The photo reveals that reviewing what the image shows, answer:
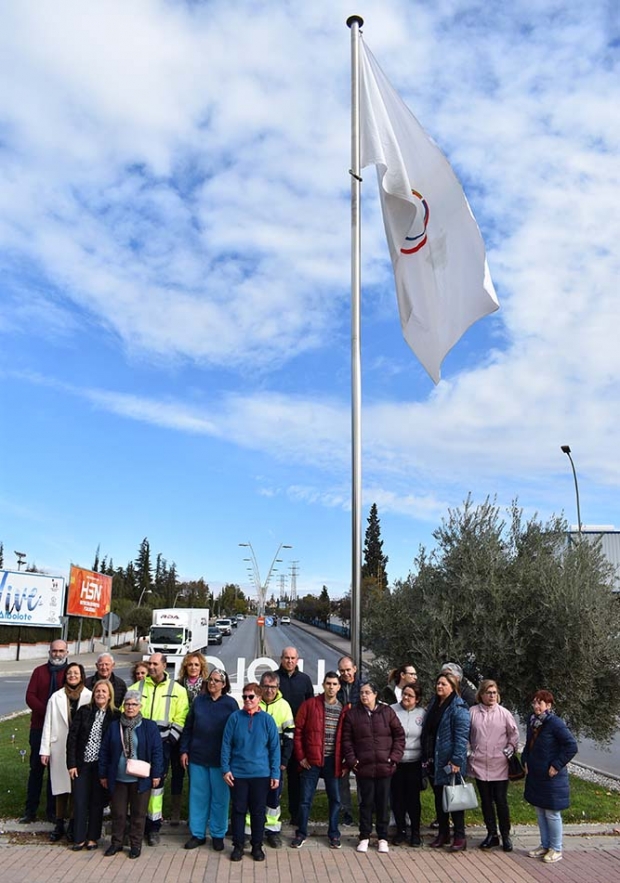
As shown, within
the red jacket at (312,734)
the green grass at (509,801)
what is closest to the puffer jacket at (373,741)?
the red jacket at (312,734)

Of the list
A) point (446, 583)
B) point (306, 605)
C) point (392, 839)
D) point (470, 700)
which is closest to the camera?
point (392, 839)

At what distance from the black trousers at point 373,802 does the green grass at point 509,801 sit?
100 centimetres

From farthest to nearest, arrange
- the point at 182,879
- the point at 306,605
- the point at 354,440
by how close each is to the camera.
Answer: the point at 306,605 → the point at 354,440 → the point at 182,879

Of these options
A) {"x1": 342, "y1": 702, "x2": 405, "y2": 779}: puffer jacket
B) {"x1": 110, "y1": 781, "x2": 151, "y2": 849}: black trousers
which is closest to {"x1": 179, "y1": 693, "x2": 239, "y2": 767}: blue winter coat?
{"x1": 110, "y1": 781, "x2": 151, "y2": 849}: black trousers

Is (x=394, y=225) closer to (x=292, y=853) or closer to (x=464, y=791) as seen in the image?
(x=464, y=791)

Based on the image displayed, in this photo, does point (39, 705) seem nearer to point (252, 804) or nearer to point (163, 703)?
point (163, 703)

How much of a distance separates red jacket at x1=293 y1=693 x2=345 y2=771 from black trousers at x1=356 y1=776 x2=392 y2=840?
0.32 meters

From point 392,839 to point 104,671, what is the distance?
3.22 meters

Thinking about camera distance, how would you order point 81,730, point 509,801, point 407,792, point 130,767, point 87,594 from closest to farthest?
point 130,767 → point 81,730 → point 407,792 → point 509,801 → point 87,594

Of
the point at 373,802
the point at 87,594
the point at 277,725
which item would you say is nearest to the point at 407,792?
the point at 373,802

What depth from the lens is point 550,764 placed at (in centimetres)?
659

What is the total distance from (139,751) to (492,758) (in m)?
3.28

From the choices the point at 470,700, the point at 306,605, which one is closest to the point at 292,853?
the point at 470,700

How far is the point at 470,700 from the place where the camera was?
7.69 metres
